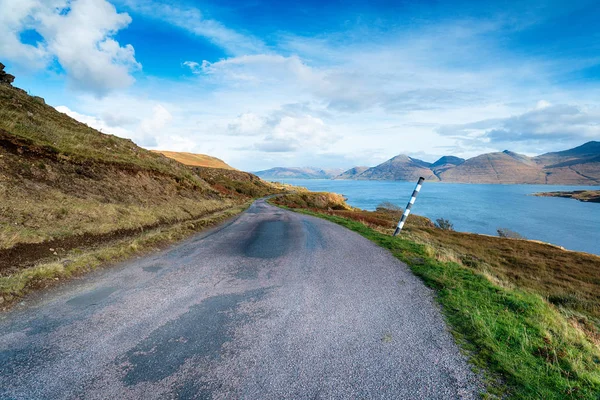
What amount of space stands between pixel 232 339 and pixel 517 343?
13.2ft

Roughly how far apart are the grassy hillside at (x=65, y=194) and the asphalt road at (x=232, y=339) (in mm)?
3577

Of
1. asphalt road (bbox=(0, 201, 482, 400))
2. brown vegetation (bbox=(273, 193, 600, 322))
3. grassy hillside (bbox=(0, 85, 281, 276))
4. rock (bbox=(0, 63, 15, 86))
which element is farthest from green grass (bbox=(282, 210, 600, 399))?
rock (bbox=(0, 63, 15, 86))

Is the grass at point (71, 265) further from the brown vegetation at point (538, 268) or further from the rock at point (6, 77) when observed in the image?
the rock at point (6, 77)

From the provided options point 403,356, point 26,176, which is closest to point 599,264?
point 403,356

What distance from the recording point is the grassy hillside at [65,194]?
332 inches

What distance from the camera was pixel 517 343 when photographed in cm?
389

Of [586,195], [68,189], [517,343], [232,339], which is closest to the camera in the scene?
[232,339]

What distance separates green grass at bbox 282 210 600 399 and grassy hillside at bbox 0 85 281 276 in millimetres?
9345

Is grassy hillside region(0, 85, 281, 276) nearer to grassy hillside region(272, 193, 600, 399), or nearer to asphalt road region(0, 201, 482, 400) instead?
asphalt road region(0, 201, 482, 400)

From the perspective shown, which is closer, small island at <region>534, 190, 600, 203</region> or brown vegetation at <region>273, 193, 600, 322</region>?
brown vegetation at <region>273, 193, 600, 322</region>

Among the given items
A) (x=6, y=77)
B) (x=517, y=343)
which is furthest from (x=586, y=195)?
(x=6, y=77)

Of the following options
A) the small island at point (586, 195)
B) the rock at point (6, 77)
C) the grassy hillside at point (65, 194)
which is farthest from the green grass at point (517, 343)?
the small island at point (586, 195)

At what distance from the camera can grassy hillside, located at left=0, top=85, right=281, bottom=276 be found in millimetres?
8422

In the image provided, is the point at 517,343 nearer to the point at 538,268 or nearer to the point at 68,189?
the point at 68,189
